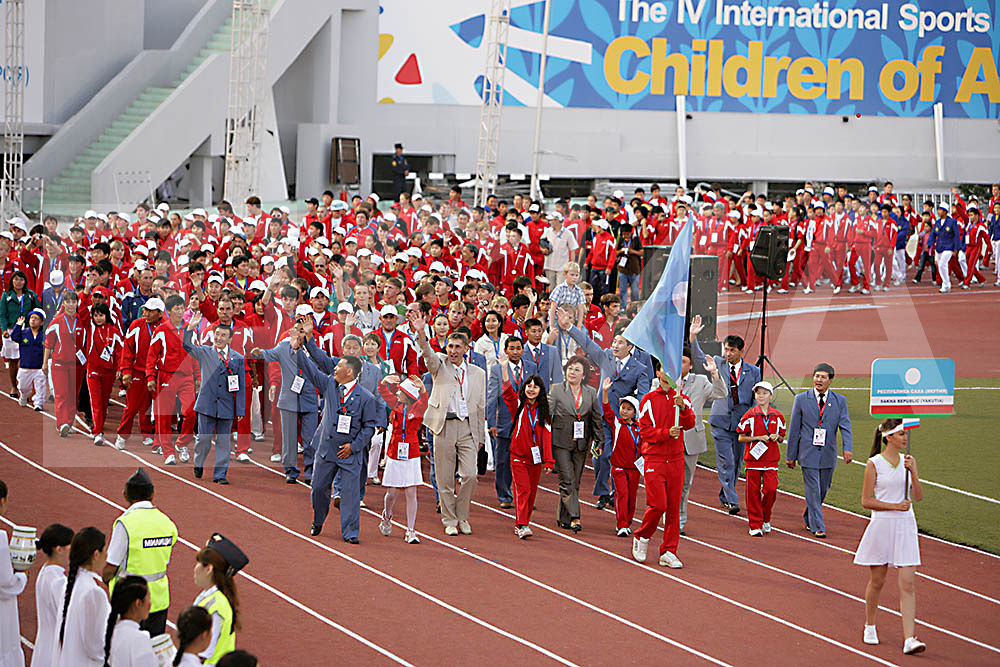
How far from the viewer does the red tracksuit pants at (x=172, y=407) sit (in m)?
13.1

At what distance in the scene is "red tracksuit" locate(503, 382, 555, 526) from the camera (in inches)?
444

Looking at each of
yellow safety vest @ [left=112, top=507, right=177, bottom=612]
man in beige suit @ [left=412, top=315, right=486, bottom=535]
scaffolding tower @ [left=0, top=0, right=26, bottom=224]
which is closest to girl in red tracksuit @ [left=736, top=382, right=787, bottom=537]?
man in beige suit @ [left=412, top=315, right=486, bottom=535]

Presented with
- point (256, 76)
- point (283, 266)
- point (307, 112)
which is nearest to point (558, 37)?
point (307, 112)

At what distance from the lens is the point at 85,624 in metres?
6.61

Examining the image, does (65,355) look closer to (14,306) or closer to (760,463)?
(14,306)

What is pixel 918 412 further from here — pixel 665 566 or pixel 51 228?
pixel 51 228

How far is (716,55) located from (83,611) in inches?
1257

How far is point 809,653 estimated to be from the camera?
29.2 feet

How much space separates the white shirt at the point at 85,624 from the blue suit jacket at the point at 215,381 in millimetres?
5936

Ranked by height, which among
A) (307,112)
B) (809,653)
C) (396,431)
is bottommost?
(809,653)

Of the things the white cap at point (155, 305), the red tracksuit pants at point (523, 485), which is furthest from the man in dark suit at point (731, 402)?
the white cap at point (155, 305)

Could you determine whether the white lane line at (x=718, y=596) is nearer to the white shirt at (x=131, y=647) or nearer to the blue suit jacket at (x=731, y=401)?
the blue suit jacket at (x=731, y=401)

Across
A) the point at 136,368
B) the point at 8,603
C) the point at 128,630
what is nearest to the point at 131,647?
the point at 128,630

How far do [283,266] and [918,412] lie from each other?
348 inches
